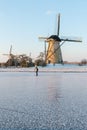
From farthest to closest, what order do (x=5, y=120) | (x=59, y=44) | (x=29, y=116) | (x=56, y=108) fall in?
(x=59, y=44) → (x=56, y=108) → (x=29, y=116) → (x=5, y=120)

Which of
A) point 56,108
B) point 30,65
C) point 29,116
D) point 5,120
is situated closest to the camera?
point 5,120

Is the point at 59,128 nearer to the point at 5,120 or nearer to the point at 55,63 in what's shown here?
the point at 5,120

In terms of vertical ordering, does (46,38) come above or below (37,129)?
above

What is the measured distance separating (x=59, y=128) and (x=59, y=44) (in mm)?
53657

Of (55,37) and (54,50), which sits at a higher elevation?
(55,37)

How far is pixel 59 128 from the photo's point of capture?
5.38 m

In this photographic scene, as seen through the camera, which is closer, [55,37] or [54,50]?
[55,37]

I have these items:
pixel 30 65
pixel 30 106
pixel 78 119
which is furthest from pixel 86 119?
pixel 30 65

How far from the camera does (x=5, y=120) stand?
19.8 ft

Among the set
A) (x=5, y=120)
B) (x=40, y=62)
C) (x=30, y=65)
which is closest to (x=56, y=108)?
(x=5, y=120)

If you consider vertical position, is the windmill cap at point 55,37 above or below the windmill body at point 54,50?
above

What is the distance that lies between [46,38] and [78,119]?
53.5 meters

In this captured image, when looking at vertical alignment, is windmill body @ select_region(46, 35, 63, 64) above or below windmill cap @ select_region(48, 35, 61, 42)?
below

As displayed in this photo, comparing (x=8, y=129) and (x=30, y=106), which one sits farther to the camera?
(x=30, y=106)
